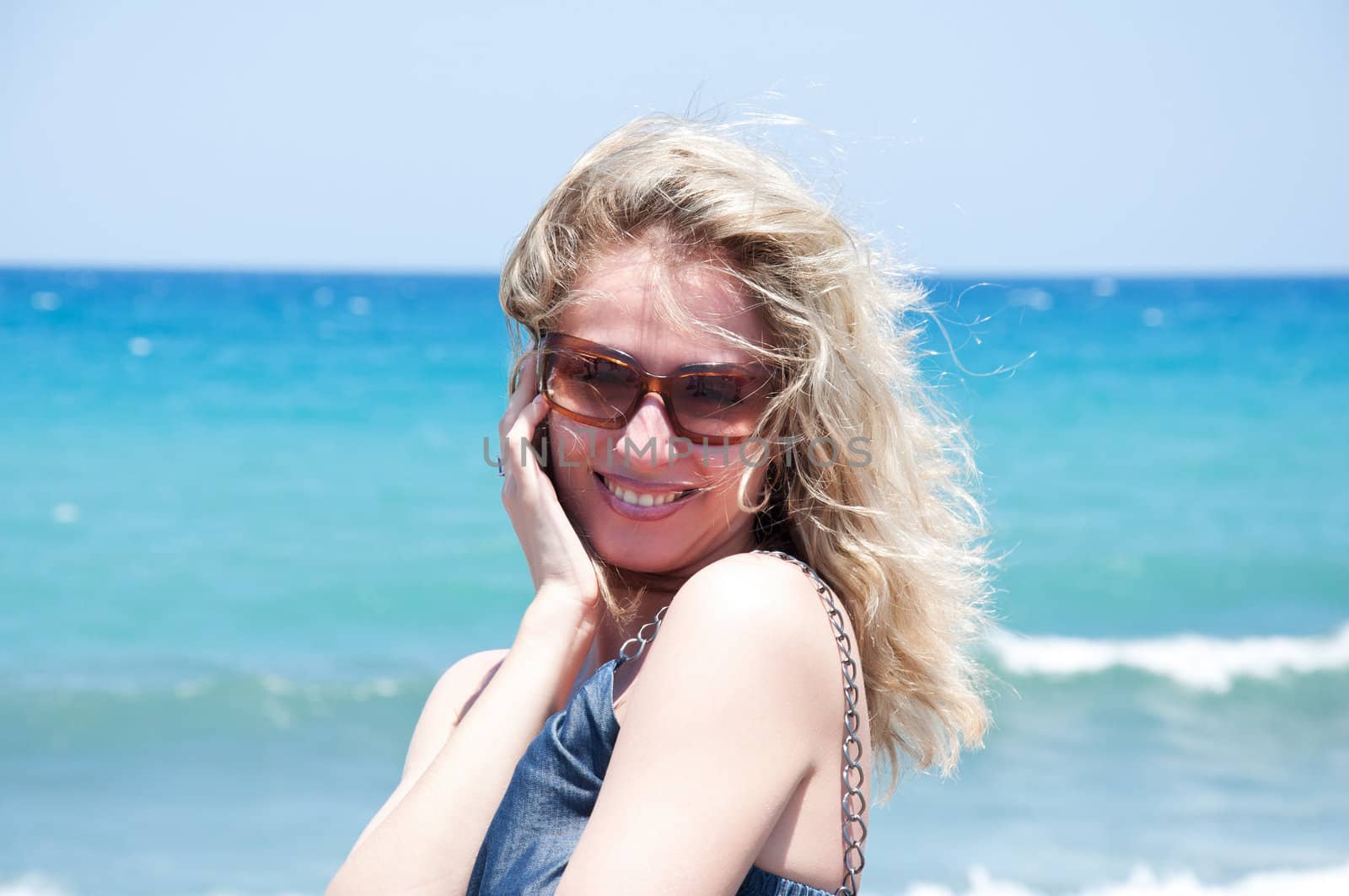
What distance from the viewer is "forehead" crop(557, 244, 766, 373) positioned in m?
2.10

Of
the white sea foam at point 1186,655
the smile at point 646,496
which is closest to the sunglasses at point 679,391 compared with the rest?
the smile at point 646,496

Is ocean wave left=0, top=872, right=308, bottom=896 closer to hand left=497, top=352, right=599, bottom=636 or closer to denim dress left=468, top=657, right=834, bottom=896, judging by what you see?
hand left=497, top=352, right=599, bottom=636

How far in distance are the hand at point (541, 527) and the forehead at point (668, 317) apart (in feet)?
0.99

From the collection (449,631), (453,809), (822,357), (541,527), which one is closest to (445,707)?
(541,527)

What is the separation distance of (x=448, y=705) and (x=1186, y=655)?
8049mm

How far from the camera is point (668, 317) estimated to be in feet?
6.92

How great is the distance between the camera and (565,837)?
1841 millimetres

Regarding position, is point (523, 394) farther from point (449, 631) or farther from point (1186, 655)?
point (1186, 655)

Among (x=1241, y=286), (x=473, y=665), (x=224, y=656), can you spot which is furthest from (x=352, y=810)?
(x=1241, y=286)

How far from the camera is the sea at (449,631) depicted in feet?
19.8

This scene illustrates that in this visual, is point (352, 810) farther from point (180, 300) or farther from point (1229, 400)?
point (180, 300)

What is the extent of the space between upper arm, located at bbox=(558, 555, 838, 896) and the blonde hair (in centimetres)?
42

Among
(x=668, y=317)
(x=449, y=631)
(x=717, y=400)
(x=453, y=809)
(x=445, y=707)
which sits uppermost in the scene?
(x=668, y=317)

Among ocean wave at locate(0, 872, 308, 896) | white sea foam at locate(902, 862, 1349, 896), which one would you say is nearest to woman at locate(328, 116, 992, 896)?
white sea foam at locate(902, 862, 1349, 896)
